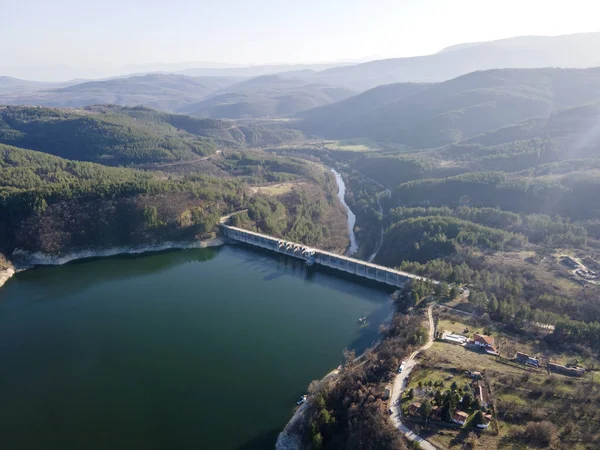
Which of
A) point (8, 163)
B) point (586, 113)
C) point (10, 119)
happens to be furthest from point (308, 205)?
point (10, 119)

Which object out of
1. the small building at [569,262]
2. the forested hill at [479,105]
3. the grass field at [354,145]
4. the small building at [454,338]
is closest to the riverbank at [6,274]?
the small building at [454,338]

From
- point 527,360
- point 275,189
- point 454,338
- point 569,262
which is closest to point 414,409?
point 454,338

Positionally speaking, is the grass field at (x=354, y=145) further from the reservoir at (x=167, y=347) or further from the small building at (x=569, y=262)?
the small building at (x=569, y=262)

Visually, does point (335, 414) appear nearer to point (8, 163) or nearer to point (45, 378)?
point (45, 378)

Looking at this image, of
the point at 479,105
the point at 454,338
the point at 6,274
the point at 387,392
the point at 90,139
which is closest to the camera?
Answer: the point at 387,392

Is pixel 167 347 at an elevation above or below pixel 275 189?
below

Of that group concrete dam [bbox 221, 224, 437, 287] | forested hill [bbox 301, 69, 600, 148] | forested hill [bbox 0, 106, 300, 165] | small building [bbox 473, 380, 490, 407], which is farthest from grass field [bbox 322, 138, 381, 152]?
small building [bbox 473, 380, 490, 407]

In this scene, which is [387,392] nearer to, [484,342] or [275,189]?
[484,342]
